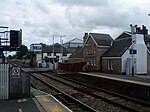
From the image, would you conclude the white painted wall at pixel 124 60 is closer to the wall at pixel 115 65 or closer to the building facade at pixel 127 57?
the building facade at pixel 127 57

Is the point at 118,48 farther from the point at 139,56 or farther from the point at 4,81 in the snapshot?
the point at 4,81

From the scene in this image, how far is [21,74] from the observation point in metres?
14.0

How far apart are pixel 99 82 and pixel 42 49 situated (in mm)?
64056

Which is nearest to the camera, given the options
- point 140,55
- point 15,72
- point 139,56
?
point 15,72

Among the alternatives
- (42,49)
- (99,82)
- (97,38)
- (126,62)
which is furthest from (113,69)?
(42,49)

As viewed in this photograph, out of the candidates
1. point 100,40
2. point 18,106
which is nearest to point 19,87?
point 18,106

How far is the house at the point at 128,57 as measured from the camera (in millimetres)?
38531

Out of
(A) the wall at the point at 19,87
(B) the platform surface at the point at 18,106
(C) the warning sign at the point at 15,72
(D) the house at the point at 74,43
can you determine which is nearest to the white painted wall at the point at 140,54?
(A) the wall at the point at 19,87

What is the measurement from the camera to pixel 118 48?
138 ft

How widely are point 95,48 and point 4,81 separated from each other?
3386 cm

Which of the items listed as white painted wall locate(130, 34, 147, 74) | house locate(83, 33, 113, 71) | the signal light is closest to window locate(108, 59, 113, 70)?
house locate(83, 33, 113, 71)

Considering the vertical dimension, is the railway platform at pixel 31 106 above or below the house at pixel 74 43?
below

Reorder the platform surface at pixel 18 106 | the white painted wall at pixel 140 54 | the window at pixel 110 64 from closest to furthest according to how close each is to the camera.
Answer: the platform surface at pixel 18 106 → the white painted wall at pixel 140 54 → the window at pixel 110 64

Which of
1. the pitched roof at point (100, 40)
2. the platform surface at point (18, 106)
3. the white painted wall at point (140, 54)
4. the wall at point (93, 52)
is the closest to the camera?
the platform surface at point (18, 106)
